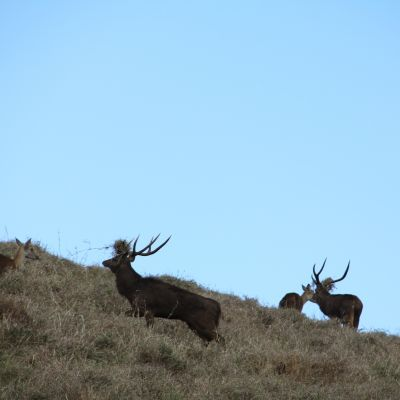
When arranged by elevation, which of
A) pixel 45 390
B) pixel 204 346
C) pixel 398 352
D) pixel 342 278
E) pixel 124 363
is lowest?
pixel 45 390

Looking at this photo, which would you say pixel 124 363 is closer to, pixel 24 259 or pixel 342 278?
pixel 24 259

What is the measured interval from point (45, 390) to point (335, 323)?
37.4ft


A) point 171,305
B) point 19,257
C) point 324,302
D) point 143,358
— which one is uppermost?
point 324,302

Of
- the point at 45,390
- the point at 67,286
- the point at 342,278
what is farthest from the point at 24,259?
the point at 342,278

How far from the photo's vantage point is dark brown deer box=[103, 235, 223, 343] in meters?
13.3

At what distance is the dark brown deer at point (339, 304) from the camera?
21578mm

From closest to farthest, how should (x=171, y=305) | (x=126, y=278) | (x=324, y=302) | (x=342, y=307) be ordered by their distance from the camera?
(x=171, y=305), (x=126, y=278), (x=342, y=307), (x=324, y=302)

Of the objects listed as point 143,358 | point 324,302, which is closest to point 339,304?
point 324,302

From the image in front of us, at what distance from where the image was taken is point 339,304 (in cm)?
2250

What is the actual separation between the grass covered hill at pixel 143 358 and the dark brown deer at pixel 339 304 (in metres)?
6.05

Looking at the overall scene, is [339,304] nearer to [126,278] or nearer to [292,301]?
[292,301]

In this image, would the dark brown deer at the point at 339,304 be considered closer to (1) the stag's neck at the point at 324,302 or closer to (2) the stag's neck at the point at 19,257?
(1) the stag's neck at the point at 324,302

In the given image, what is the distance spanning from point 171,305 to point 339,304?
1015cm

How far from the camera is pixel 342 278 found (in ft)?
81.1
